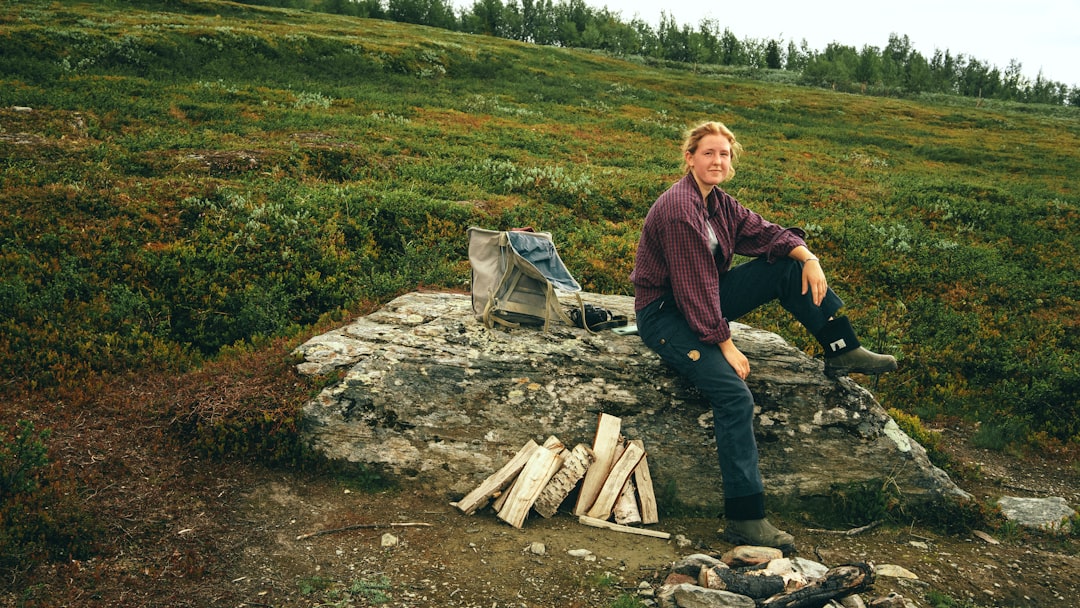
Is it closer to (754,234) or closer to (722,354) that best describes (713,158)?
(754,234)

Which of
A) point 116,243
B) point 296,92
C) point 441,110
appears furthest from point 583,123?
point 116,243

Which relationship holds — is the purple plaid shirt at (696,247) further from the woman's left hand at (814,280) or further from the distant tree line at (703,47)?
the distant tree line at (703,47)

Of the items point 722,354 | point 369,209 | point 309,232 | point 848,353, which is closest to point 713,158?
point 722,354

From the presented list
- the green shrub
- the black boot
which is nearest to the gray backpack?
the black boot

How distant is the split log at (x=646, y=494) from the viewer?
6.25 metres

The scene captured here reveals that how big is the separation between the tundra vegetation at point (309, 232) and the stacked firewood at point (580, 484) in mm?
2072

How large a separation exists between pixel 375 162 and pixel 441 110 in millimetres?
11752

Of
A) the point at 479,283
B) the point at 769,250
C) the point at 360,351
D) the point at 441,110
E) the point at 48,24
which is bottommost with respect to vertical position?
the point at 360,351

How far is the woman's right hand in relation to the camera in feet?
19.0

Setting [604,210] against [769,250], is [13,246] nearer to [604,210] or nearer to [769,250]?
[769,250]

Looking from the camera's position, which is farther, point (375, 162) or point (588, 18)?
point (588, 18)

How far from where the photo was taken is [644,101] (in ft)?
140

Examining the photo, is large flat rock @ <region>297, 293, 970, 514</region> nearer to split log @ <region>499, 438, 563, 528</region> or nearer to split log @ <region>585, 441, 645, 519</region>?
split log @ <region>585, 441, 645, 519</region>

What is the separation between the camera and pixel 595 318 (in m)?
7.72
